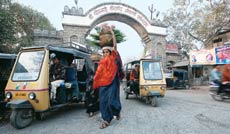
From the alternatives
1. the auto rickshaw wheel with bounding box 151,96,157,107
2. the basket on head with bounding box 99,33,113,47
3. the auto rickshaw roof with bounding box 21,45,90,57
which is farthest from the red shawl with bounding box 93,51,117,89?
the auto rickshaw wheel with bounding box 151,96,157,107

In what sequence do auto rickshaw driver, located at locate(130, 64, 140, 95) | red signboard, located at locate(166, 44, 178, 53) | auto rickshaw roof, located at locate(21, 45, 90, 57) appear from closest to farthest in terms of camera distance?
auto rickshaw roof, located at locate(21, 45, 90, 57) → auto rickshaw driver, located at locate(130, 64, 140, 95) → red signboard, located at locate(166, 44, 178, 53)

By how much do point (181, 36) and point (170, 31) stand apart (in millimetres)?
1787

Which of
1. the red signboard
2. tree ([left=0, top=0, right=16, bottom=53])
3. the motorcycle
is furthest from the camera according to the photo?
the red signboard

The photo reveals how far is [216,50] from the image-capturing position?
16625mm

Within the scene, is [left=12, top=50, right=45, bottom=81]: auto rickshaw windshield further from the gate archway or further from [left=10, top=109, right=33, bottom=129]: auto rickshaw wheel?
the gate archway

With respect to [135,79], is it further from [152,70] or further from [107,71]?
[107,71]

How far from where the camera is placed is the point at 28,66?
563 cm

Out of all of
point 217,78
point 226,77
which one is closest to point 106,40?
point 217,78

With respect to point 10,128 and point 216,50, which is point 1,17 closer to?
point 10,128

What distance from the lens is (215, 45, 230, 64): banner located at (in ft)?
50.4

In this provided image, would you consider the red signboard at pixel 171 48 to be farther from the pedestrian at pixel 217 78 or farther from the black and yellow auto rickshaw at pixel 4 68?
the black and yellow auto rickshaw at pixel 4 68

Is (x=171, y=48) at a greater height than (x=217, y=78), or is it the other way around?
(x=171, y=48)

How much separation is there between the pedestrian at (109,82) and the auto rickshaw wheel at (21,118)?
1.85 meters

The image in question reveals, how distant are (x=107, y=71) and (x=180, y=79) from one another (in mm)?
15107
